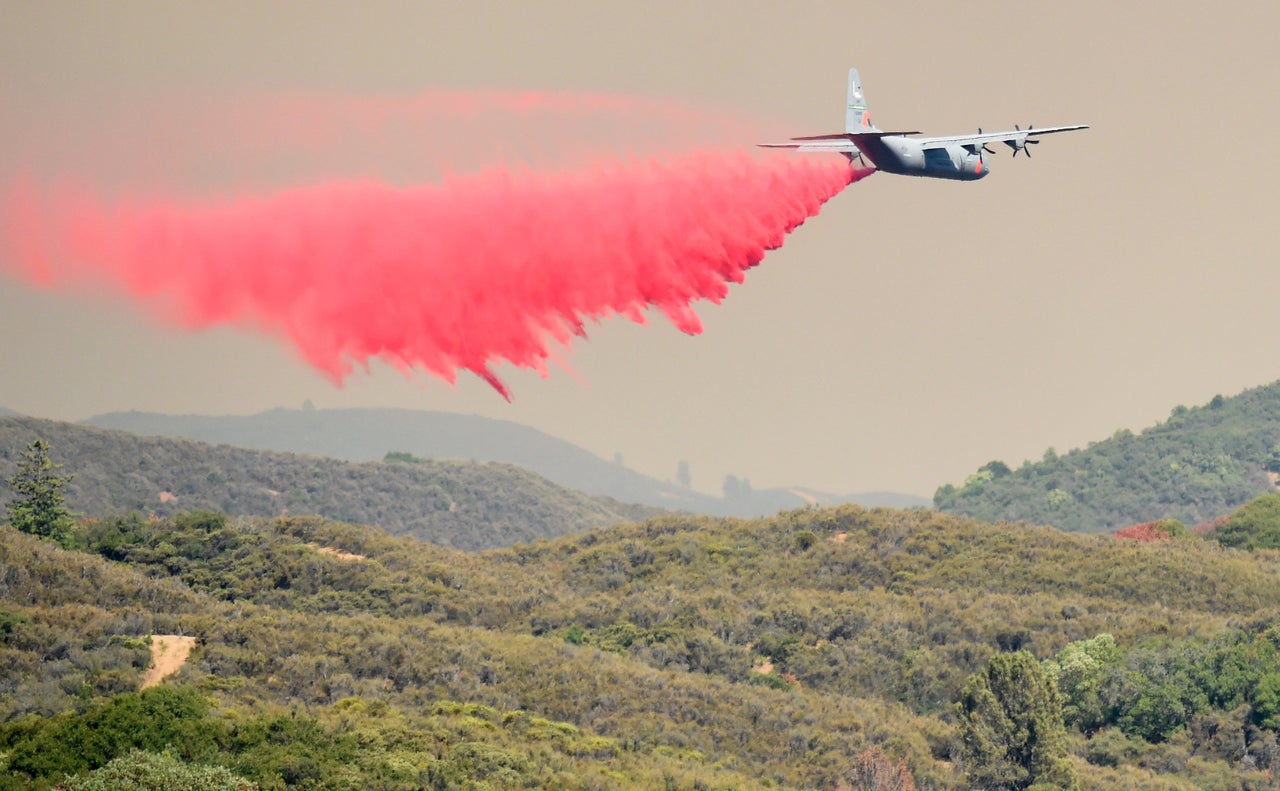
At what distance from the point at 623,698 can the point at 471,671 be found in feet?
21.3

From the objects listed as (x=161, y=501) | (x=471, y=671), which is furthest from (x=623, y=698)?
(x=161, y=501)

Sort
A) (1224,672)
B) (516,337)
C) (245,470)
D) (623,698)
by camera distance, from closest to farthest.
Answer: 1. (516,337)
2. (623,698)
3. (1224,672)
4. (245,470)

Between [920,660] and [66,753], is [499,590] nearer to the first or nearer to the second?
[920,660]

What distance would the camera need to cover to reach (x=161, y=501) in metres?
172

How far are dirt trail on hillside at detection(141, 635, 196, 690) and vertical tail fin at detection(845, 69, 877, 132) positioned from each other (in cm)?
3303

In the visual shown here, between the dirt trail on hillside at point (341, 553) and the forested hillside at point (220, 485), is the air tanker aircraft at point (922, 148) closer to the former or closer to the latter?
the dirt trail on hillside at point (341, 553)

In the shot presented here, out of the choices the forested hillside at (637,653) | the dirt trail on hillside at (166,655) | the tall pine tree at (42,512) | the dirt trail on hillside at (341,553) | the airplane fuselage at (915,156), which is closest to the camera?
the forested hillside at (637,653)

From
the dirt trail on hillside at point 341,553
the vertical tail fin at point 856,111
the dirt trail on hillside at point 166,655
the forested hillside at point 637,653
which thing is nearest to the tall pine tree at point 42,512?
the forested hillside at point 637,653

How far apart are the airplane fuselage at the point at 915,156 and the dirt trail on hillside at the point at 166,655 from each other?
32589mm

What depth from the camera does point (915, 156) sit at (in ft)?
210

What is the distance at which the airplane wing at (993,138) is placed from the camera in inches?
2527

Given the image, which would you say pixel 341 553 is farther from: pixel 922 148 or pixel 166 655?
pixel 922 148

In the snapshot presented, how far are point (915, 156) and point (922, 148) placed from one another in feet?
1.26

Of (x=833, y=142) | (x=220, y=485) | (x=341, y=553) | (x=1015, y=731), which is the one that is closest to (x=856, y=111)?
(x=833, y=142)
